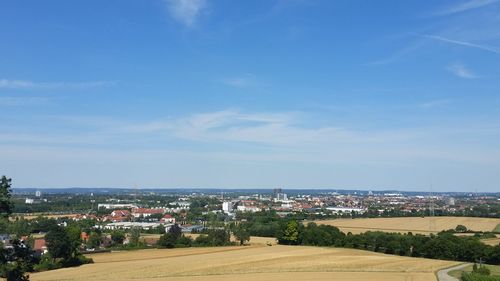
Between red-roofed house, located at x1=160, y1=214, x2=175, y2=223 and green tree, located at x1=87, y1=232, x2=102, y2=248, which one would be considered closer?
green tree, located at x1=87, y1=232, x2=102, y2=248

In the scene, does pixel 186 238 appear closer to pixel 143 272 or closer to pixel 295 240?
pixel 295 240

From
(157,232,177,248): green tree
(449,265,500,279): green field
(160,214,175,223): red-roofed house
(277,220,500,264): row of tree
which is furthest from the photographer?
(160,214,175,223): red-roofed house

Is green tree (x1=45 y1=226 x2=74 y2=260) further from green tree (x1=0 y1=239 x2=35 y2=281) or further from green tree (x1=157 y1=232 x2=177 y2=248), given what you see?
green tree (x1=0 y1=239 x2=35 y2=281)

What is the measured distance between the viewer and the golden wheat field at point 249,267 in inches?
2124

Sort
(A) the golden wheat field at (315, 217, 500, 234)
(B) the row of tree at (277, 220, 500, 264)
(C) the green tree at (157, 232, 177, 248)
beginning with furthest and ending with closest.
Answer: (A) the golden wheat field at (315, 217, 500, 234) < (C) the green tree at (157, 232, 177, 248) < (B) the row of tree at (277, 220, 500, 264)

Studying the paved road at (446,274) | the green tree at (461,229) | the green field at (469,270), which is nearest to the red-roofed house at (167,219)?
the green tree at (461,229)

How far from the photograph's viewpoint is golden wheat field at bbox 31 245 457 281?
53.9 meters

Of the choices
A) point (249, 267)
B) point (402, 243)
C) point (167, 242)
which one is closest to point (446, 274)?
point (249, 267)

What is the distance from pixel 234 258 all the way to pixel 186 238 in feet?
91.5

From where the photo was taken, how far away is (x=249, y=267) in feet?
202

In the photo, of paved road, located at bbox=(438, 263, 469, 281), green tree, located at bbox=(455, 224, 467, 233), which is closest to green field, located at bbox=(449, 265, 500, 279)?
paved road, located at bbox=(438, 263, 469, 281)

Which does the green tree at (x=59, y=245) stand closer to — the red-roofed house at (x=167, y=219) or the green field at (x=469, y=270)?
the green field at (x=469, y=270)

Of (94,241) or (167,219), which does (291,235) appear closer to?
(94,241)

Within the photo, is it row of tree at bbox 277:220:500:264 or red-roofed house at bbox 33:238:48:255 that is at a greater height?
row of tree at bbox 277:220:500:264
